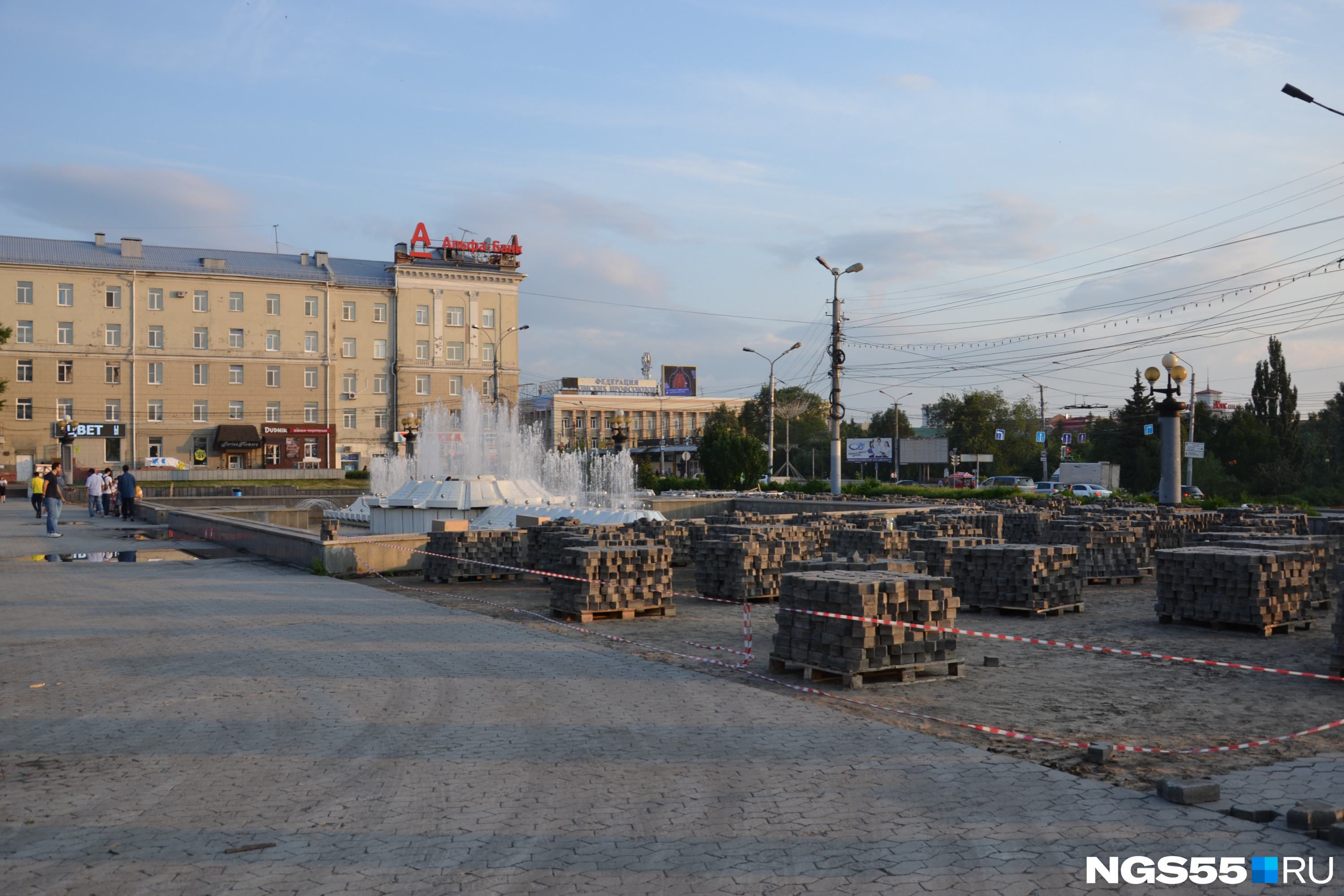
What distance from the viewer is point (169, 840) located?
5.62 metres

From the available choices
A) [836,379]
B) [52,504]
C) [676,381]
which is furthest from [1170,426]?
[676,381]

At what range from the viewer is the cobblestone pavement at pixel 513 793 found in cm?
515

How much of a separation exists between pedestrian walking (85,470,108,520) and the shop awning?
93.4ft

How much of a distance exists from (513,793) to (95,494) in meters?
40.1

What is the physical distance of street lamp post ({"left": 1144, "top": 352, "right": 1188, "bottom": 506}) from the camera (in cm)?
2673

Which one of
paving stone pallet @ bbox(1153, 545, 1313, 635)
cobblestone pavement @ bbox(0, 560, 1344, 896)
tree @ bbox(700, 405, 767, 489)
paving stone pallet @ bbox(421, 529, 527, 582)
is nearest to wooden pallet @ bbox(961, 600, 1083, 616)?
paving stone pallet @ bbox(1153, 545, 1313, 635)

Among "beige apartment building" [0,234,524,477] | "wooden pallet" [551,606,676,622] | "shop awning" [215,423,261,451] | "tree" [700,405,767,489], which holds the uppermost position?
"beige apartment building" [0,234,524,477]

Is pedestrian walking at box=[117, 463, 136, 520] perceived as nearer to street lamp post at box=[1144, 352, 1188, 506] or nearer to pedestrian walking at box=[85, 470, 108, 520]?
pedestrian walking at box=[85, 470, 108, 520]

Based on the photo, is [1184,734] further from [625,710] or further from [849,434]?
[849,434]

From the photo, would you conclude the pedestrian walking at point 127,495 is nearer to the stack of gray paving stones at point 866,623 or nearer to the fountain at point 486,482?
the fountain at point 486,482

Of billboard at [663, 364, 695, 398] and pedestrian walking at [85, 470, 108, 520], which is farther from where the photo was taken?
billboard at [663, 364, 695, 398]

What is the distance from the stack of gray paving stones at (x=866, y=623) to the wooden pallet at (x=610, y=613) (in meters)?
4.43

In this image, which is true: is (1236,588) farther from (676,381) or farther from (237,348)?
(676,381)

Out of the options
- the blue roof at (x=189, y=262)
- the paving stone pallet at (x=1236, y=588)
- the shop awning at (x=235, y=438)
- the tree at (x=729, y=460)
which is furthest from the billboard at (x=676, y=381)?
the paving stone pallet at (x=1236, y=588)
